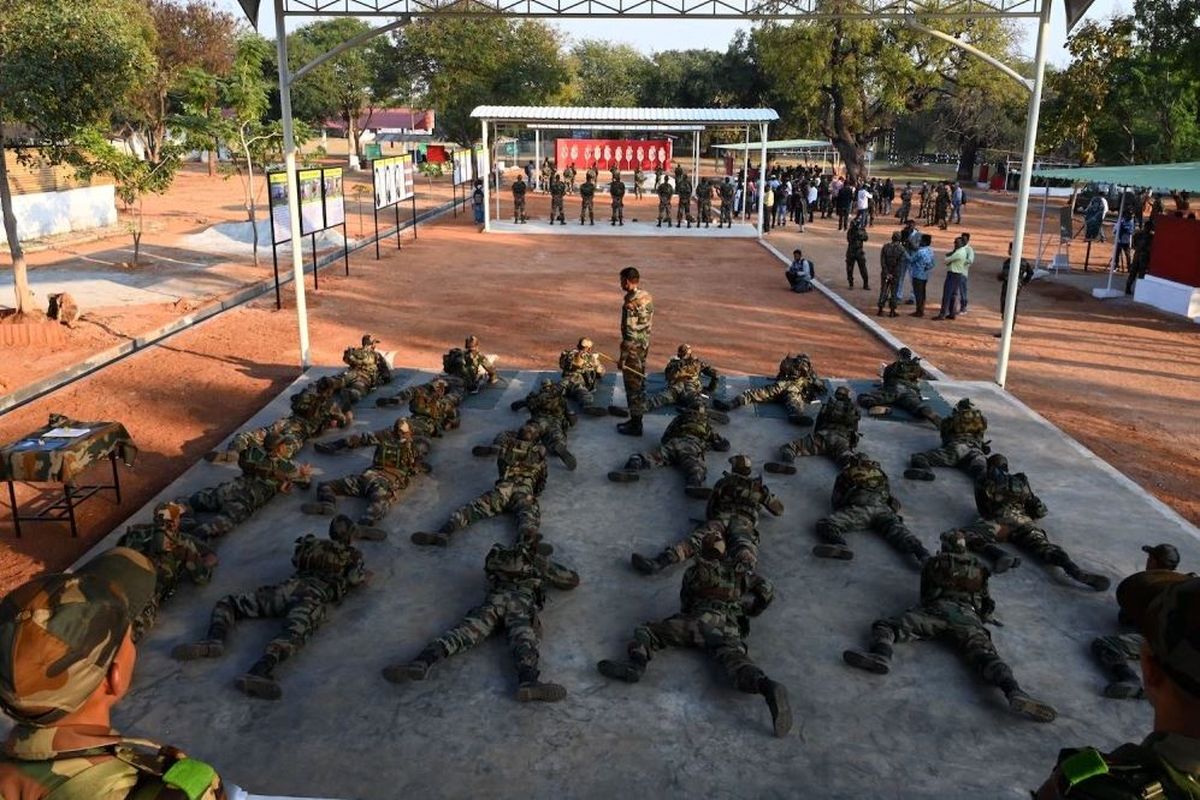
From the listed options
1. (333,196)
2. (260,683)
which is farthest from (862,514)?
(333,196)

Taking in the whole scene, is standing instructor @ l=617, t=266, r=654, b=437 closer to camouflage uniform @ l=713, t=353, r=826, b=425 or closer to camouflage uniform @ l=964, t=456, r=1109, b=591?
camouflage uniform @ l=713, t=353, r=826, b=425

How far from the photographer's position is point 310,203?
55.2 ft

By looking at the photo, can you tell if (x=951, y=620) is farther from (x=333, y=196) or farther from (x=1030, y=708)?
(x=333, y=196)

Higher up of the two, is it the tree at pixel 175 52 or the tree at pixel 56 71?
the tree at pixel 175 52

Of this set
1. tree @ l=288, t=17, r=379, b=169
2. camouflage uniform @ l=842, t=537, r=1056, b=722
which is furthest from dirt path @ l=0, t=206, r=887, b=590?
tree @ l=288, t=17, r=379, b=169

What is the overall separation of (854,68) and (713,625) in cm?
4418

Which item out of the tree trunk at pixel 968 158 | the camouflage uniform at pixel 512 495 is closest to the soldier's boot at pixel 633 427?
the camouflage uniform at pixel 512 495

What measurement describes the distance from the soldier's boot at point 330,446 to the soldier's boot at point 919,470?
603 cm

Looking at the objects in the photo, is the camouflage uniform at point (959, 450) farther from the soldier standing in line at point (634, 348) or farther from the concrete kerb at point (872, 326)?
the concrete kerb at point (872, 326)

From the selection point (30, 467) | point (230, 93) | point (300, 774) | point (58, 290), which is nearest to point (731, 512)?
point (300, 774)

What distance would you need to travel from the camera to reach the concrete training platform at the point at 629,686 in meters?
4.98

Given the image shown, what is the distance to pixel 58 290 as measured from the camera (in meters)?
19.0

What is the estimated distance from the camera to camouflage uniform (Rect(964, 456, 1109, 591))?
292 inches

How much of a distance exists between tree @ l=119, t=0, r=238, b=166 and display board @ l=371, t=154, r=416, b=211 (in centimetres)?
2625
